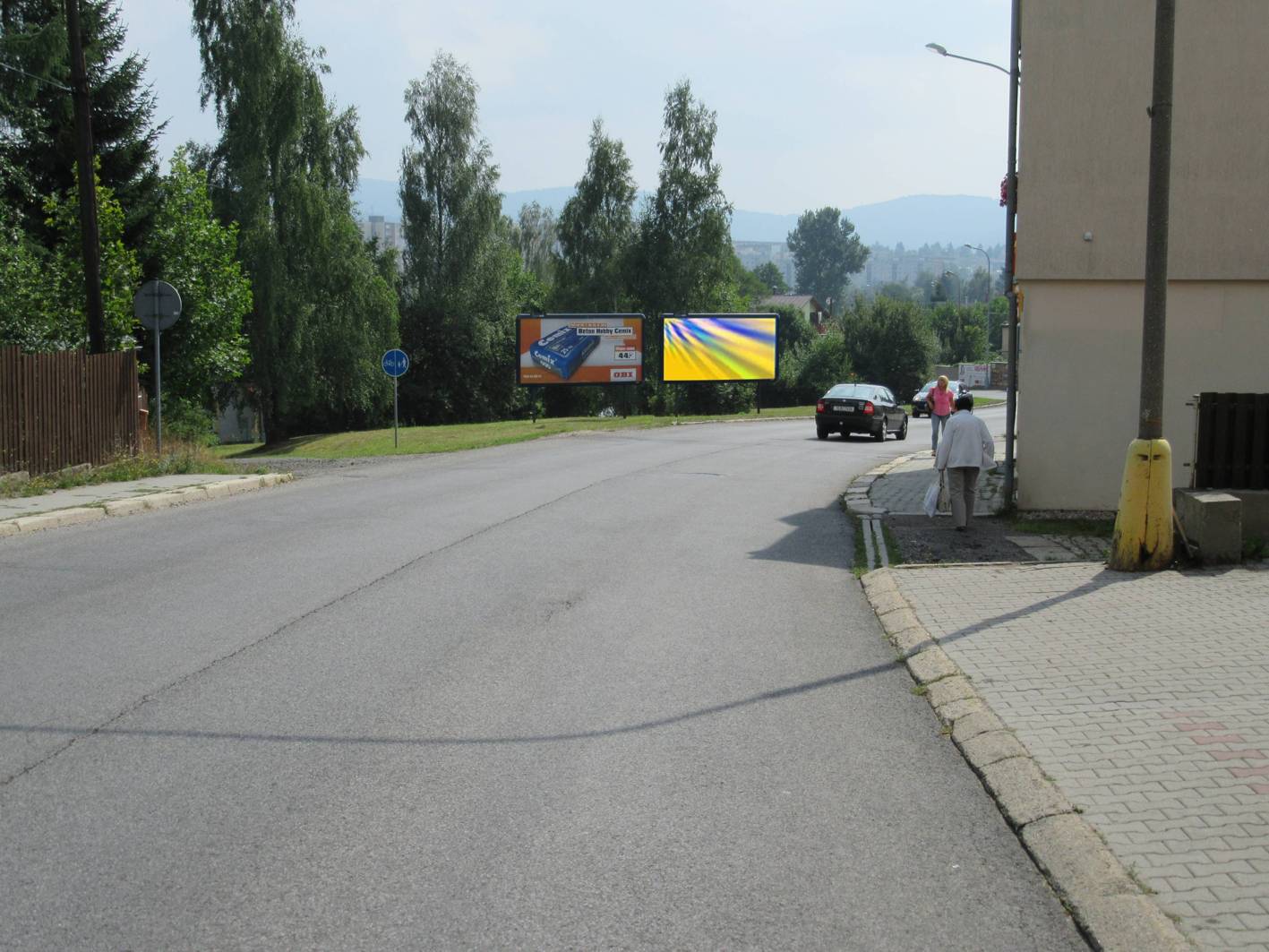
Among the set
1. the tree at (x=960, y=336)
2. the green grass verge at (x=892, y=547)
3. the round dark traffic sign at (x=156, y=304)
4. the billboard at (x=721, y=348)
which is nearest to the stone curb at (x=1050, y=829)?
the green grass verge at (x=892, y=547)

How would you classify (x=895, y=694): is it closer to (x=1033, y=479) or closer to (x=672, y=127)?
(x=1033, y=479)

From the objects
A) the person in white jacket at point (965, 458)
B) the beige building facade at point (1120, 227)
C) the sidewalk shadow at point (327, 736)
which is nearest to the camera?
the sidewalk shadow at point (327, 736)

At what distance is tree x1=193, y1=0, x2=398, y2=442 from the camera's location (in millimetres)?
40750

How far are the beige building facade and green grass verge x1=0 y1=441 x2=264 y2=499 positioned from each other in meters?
12.4

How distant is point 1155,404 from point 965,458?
3.38 m

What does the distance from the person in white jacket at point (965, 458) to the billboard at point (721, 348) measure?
33.4 meters

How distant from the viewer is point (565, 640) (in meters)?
8.20

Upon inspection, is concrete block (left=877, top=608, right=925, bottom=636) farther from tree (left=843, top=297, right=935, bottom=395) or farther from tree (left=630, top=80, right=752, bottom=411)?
tree (left=843, top=297, right=935, bottom=395)

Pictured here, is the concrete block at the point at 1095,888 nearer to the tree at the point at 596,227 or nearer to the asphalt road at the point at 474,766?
the asphalt road at the point at 474,766

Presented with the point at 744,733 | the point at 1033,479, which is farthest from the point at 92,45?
the point at 744,733

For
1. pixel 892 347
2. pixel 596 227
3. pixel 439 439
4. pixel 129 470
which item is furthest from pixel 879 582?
pixel 892 347

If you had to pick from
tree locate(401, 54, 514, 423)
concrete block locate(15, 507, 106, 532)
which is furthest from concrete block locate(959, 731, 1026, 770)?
tree locate(401, 54, 514, 423)

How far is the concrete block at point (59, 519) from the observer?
13250mm

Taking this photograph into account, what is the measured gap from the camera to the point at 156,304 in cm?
1917
